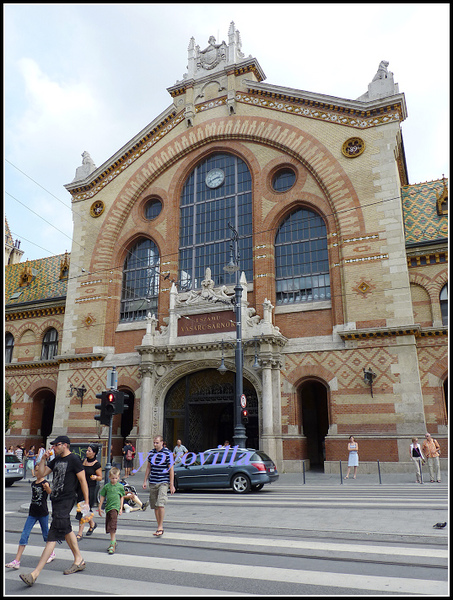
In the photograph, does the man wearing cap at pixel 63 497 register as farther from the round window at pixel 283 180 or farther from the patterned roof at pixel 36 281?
the patterned roof at pixel 36 281

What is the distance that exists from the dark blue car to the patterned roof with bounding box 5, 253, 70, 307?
1888cm

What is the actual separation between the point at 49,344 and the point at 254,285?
50.3 feet

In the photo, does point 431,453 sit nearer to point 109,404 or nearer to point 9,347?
point 109,404

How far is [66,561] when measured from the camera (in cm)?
695

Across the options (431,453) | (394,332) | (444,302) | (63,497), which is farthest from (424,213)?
(63,497)

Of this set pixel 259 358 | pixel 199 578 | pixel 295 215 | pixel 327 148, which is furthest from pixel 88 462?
pixel 327 148

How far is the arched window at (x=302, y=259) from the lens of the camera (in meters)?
23.1

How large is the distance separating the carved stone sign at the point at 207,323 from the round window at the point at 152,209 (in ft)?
25.1

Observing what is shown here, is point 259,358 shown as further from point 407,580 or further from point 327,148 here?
point 407,580

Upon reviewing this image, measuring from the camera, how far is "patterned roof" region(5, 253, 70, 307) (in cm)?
3256

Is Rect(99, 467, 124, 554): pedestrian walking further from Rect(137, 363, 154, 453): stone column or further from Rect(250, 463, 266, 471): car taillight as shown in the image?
Rect(137, 363, 154, 453): stone column

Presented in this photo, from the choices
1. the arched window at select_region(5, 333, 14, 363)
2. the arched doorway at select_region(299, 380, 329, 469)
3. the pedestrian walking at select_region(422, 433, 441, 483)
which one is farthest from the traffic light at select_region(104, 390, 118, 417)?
the arched window at select_region(5, 333, 14, 363)

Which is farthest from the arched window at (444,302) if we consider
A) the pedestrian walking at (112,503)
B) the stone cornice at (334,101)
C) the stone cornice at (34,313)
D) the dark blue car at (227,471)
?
the stone cornice at (34,313)

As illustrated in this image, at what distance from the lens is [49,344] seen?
3117cm
